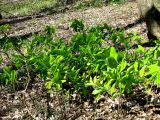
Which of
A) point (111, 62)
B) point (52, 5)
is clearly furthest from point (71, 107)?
point (52, 5)

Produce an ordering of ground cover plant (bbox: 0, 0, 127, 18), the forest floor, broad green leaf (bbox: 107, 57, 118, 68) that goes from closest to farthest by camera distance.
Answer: broad green leaf (bbox: 107, 57, 118, 68), the forest floor, ground cover plant (bbox: 0, 0, 127, 18)

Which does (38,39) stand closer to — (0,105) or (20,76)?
(20,76)

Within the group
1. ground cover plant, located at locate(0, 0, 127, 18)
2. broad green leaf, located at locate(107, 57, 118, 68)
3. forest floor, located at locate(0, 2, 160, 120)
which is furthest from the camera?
ground cover plant, located at locate(0, 0, 127, 18)

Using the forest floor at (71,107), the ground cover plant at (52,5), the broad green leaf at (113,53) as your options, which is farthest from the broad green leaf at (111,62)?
the ground cover plant at (52,5)

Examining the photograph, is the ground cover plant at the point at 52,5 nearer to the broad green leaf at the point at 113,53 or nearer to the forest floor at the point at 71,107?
the forest floor at the point at 71,107

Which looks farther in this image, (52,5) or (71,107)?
(52,5)

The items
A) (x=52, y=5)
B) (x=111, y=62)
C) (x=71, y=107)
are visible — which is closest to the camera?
(x=111, y=62)

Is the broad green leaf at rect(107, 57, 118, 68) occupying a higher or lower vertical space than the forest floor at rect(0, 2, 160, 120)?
higher

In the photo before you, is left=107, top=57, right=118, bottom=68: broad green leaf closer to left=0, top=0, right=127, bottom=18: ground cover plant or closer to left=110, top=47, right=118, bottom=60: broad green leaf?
left=110, top=47, right=118, bottom=60: broad green leaf

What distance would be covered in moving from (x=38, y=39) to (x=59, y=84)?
2.87 metres

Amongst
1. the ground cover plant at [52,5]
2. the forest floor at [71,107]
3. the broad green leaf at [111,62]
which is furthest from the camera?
the ground cover plant at [52,5]

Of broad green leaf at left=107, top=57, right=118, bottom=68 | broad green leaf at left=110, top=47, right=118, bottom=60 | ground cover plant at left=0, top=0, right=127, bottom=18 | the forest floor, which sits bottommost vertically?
the forest floor

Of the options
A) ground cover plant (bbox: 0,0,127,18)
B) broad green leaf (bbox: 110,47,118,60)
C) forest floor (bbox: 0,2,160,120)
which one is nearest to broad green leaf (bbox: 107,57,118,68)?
broad green leaf (bbox: 110,47,118,60)

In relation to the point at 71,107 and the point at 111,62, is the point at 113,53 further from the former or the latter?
the point at 71,107
